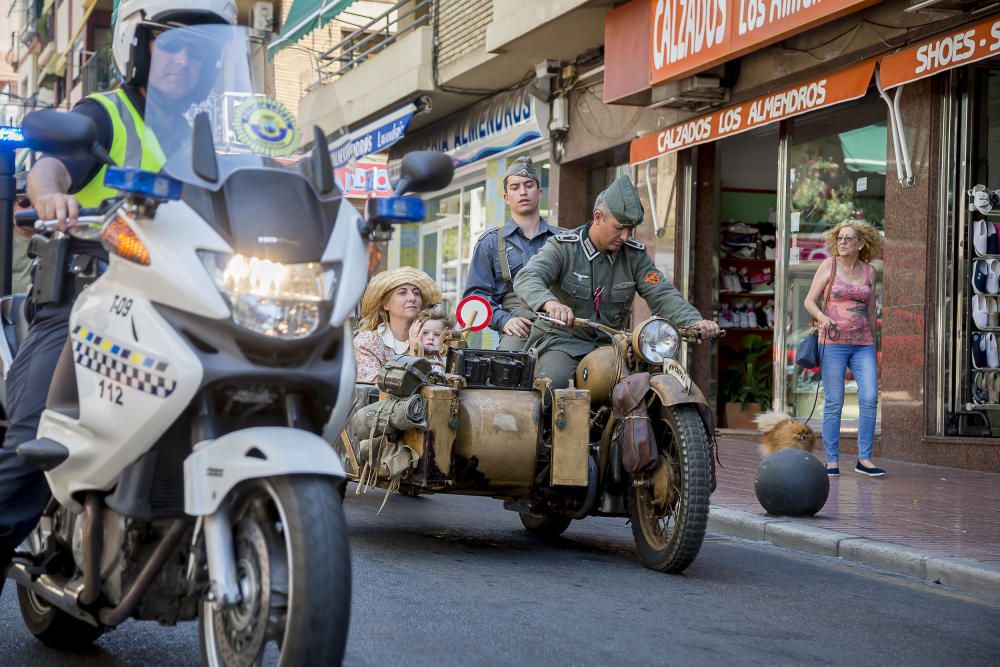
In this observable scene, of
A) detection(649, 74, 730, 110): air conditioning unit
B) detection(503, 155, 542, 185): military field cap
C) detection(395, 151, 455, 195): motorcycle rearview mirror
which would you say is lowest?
detection(395, 151, 455, 195): motorcycle rearview mirror

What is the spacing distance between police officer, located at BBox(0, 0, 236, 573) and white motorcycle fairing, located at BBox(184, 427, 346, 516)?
0.85 m

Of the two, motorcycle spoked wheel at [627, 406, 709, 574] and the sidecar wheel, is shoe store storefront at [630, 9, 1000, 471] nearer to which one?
the sidecar wheel

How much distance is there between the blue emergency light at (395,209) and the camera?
3676 millimetres

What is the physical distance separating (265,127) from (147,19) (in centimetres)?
56

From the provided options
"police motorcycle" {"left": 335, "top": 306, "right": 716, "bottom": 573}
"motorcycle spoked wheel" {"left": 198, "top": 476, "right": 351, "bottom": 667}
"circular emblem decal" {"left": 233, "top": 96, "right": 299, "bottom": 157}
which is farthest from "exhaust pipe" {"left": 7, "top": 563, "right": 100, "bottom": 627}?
"police motorcycle" {"left": 335, "top": 306, "right": 716, "bottom": 573}

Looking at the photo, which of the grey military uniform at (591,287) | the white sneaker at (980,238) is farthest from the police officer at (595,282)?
the white sneaker at (980,238)

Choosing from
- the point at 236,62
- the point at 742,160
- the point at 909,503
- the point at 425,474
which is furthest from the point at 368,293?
the point at 742,160

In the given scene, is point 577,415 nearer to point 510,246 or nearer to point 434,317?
point 434,317

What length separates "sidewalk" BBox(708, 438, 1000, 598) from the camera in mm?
6961

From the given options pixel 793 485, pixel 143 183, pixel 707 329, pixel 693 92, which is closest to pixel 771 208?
pixel 693 92

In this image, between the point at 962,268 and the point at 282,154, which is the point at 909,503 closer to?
the point at 962,268

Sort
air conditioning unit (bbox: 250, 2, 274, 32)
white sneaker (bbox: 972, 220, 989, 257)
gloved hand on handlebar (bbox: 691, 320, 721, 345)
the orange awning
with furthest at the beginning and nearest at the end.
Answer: the orange awning → white sneaker (bbox: 972, 220, 989, 257) → gloved hand on handlebar (bbox: 691, 320, 721, 345) → air conditioning unit (bbox: 250, 2, 274, 32)

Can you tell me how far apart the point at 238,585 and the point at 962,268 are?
1015 cm

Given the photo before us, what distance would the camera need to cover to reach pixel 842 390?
463 inches
